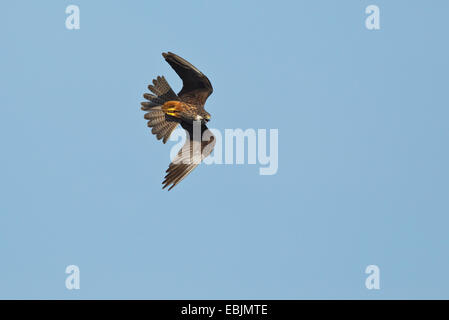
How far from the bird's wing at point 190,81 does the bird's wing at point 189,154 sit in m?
0.61

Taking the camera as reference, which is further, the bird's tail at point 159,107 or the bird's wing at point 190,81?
the bird's tail at point 159,107

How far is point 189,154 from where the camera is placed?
15.9m

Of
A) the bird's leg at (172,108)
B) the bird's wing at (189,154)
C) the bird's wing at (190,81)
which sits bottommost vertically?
the bird's wing at (189,154)

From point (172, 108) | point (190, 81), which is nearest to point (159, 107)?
point (172, 108)

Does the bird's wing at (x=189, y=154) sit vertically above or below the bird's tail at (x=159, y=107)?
below

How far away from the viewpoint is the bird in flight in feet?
50.2

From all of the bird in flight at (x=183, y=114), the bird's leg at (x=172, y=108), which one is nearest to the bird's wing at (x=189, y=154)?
the bird in flight at (x=183, y=114)

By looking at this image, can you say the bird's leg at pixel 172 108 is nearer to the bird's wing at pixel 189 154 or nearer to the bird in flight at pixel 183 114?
the bird in flight at pixel 183 114

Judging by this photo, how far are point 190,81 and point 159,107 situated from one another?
1281 mm

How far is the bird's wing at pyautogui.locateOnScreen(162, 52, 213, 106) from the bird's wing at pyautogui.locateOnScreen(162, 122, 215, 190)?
611 millimetres

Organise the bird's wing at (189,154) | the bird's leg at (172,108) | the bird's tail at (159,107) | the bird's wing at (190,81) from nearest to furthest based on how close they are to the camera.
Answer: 1. the bird's wing at (190,81)
2. the bird's wing at (189,154)
3. the bird's leg at (172,108)
4. the bird's tail at (159,107)

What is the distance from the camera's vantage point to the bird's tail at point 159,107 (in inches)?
645
